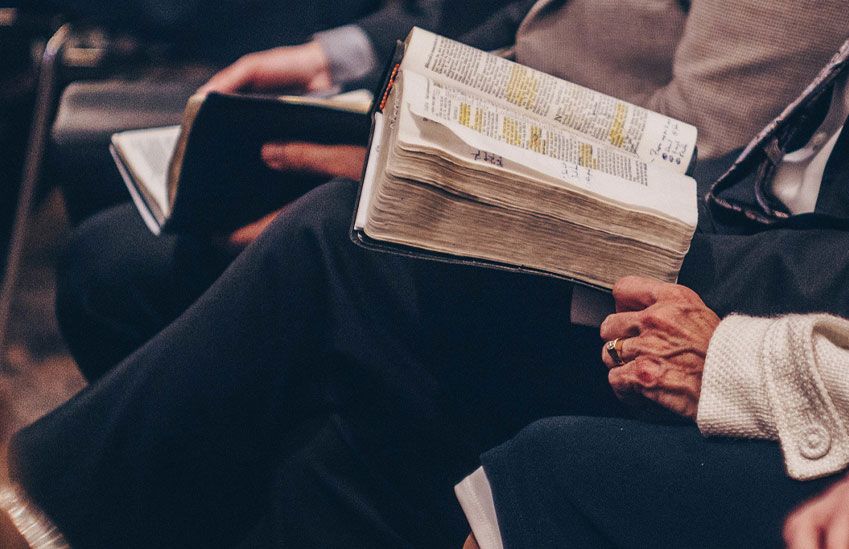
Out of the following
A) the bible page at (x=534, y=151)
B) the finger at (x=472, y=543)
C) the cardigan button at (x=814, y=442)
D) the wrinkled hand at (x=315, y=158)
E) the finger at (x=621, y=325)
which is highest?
the bible page at (x=534, y=151)

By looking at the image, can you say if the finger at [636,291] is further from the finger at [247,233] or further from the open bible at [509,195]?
the finger at [247,233]

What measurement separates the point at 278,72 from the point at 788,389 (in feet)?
2.61

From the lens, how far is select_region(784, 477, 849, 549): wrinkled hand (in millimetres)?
504

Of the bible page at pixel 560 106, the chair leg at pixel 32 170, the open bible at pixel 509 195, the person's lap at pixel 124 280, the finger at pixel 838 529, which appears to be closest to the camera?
the finger at pixel 838 529

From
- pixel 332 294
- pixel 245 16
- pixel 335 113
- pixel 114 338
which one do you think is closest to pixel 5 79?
pixel 245 16

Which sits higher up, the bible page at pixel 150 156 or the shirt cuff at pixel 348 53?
the shirt cuff at pixel 348 53

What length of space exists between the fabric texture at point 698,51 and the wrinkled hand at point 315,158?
308mm

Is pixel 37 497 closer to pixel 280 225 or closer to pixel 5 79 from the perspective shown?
pixel 280 225

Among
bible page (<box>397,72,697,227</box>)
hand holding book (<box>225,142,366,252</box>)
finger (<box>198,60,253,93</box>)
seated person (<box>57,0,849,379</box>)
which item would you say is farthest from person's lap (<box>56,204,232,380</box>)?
bible page (<box>397,72,697,227</box>)

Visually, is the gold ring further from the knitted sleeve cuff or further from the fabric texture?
the fabric texture

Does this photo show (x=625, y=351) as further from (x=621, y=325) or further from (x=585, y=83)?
(x=585, y=83)

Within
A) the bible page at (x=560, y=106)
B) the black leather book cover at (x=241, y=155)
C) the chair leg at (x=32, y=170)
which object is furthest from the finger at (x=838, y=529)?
the chair leg at (x=32, y=170)

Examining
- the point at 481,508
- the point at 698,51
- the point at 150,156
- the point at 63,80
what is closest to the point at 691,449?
the point at 481,508

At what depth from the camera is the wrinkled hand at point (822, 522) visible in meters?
0.50
